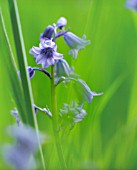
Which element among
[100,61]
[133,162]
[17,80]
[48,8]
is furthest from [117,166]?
[48,8]

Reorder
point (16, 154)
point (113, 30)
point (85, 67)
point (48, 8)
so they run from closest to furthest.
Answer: point (16, 154)
point (85, 67)
point (113, 30)
point (48, 8)

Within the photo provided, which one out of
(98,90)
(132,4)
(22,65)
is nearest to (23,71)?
(22,65)

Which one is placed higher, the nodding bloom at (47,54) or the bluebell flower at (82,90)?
the nodding bloom at (47,54)

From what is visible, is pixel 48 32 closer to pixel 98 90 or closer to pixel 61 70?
pixel 61 70

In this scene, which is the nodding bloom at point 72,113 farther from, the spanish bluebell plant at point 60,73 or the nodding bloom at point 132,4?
the nodding bloom at point 132,4

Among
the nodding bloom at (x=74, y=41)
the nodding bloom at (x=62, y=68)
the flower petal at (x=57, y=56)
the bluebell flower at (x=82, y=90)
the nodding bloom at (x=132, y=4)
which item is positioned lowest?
the bluebell flower at (x=82, y=90)

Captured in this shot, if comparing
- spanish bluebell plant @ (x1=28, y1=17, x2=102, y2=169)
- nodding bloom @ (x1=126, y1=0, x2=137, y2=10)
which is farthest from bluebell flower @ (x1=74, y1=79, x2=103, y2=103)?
nodding bloom @ (x1=126, y1=0, x2=137, y2=10)

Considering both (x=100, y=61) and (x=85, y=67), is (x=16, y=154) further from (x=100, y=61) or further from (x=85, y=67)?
(x=100, y=61)

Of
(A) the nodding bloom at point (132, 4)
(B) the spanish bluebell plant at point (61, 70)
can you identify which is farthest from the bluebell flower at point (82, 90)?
(A) the nodding bloom at point (132, 4)
